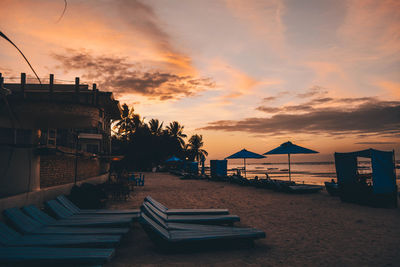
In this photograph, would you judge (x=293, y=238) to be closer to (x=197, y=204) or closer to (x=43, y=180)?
(x=197, y=204)

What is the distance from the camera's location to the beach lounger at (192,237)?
5.07 metres

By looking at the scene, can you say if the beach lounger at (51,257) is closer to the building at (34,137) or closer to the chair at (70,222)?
the chair at (70,222)

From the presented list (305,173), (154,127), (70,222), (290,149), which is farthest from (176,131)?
(70,222)

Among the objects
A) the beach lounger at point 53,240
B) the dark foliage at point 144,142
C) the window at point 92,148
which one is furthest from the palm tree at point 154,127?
the beach lounger at point 53,240

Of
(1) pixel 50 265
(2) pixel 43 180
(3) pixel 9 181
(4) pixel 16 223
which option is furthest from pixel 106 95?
(1) pixel 50 265

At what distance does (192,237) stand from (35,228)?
3.43m

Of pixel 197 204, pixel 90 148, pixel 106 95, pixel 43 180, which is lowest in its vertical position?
pixel 197 204

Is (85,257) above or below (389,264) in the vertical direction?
above

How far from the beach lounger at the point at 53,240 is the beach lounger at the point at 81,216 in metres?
1.27

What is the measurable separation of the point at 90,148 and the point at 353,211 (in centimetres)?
2562

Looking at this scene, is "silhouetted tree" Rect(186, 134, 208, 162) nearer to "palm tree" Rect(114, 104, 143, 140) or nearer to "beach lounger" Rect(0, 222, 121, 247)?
"palm tree" Rect(114, 104, 143, 140)

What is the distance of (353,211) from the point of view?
920cm

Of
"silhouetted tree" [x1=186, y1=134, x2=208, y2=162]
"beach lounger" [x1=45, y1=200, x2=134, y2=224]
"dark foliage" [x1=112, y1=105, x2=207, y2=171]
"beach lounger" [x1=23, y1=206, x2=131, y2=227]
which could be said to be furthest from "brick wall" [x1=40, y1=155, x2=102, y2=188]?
"silhouetted tree" [x1=186, y1=134, x2=208, y2=162]

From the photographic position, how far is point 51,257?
419 centimetres
